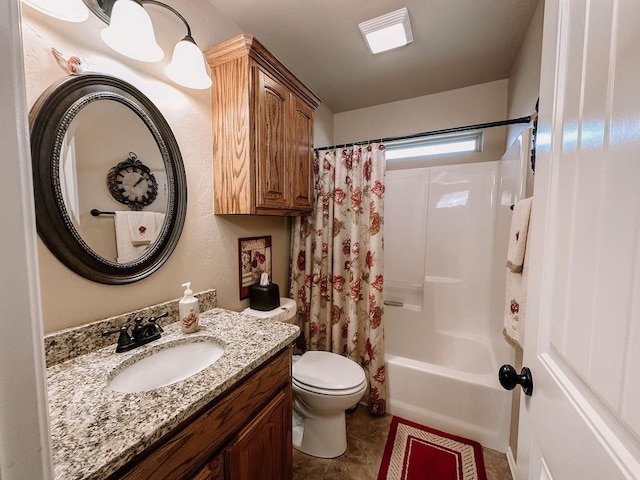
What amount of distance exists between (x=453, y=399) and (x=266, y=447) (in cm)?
124

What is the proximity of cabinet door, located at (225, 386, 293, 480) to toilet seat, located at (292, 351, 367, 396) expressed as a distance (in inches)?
13.5

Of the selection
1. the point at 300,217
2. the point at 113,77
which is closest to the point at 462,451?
the point at 300,217

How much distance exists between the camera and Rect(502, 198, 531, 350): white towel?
1115mm

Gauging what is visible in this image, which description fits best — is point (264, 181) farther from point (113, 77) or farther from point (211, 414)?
point (211, 414)

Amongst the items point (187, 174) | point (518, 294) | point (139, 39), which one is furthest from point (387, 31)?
point (518, 294)

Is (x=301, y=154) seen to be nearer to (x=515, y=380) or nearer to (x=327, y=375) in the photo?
(x=327, y=375)

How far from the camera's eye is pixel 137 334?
3.27ft

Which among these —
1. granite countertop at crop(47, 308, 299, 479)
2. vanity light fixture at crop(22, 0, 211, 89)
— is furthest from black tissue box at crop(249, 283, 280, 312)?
vanity light fixture at crop(22, 0, 211, 89)

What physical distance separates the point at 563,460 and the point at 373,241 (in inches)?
51.3

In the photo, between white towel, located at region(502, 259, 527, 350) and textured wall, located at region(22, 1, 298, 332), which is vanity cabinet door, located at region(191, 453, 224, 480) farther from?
white towel, located at region(502, 259, 527, 350)

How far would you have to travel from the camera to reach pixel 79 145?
3.00 ft

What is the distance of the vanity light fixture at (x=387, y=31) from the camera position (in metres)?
1.40

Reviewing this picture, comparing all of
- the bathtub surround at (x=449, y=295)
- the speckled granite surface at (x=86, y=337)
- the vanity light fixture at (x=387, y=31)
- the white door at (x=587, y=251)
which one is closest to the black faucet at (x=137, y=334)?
the speckled granite surface at (x=86, y=337)

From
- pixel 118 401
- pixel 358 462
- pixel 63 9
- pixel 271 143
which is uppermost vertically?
pixel 63 9
